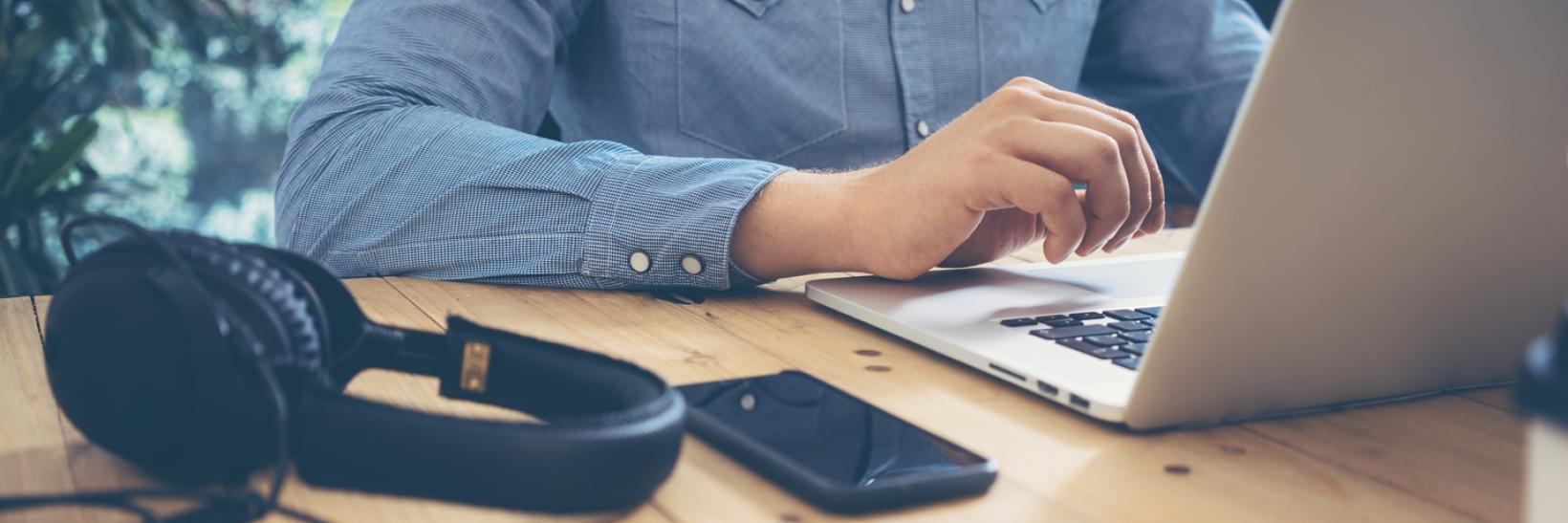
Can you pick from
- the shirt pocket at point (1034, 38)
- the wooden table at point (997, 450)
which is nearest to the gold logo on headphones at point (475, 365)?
the wooden table at point (997, 450)

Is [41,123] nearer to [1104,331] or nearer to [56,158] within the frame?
[56,158]

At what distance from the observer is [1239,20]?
58.8 inches

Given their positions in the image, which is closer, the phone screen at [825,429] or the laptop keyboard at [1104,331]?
the phone screen at [825,429]

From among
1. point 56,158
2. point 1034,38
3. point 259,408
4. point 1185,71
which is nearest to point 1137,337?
point 259,408

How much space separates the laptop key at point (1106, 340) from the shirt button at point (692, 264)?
278mm

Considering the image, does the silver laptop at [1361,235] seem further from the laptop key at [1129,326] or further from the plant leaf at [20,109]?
the plant leaf at [20,109]

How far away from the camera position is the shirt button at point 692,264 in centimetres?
77

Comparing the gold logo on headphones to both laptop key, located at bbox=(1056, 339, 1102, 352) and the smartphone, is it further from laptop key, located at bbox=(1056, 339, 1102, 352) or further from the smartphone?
laptop key, located at bbox=(1056, 339, 1102, 352)

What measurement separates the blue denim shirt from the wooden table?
126mm

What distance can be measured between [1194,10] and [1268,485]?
115 cm

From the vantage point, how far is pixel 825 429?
463 millimetres

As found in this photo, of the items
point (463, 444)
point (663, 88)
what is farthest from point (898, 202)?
point (663, 88)

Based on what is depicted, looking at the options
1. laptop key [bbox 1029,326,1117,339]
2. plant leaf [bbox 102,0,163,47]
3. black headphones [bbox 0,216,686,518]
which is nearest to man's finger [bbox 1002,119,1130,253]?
laptop key [bbox 1029,326,1117,339]

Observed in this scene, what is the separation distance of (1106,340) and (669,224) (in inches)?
12.4
